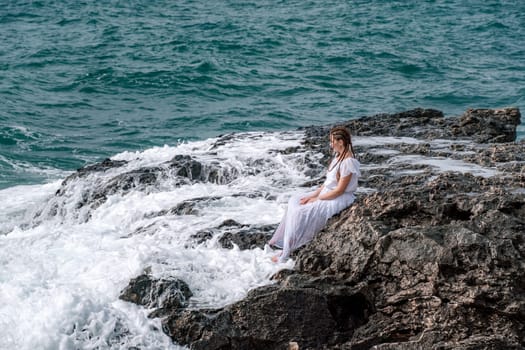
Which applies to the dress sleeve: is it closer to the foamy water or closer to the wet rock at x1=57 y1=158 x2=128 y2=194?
the foamy water

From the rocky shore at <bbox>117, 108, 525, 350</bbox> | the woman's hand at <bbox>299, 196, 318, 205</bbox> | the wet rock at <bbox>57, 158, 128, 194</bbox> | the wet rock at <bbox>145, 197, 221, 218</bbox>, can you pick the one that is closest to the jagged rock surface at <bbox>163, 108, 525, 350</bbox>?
the rocky shore at <bbox>117, 108, 525, 350</bbox>

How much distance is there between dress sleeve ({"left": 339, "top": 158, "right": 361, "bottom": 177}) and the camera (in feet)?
30.7

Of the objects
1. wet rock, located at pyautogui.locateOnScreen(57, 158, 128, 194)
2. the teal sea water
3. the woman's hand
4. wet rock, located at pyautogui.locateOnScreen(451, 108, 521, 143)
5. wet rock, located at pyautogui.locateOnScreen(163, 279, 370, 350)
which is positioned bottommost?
the teal sea water

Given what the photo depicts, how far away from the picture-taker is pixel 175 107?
80.9 feet

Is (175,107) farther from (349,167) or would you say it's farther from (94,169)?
(349,167)

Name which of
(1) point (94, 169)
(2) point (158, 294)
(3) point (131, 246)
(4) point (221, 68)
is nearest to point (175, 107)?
(4) point (221, 68)

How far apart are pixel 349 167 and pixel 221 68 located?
20224mm

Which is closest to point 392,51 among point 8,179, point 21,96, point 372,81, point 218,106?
A: point 372,81

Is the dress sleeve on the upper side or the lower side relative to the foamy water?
upper

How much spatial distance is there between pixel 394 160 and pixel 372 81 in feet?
54.5

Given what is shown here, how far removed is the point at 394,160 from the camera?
11859 mm

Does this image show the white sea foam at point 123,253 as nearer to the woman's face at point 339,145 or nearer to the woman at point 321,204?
the woman at point 321,204

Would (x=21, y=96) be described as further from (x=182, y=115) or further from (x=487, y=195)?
(x=487, y=195)

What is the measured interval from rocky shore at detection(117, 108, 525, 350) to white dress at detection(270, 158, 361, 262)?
136 millimetres
